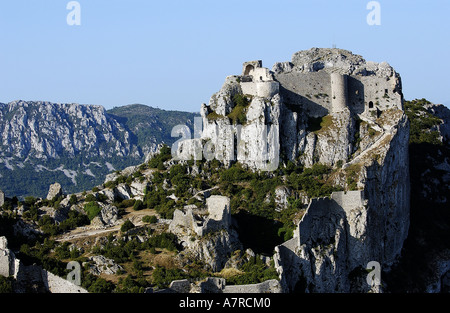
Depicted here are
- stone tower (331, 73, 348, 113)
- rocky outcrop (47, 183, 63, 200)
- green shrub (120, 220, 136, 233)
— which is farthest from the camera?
stone tower (331, 73, 348, 113)

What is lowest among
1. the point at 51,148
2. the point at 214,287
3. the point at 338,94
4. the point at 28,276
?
the point at 214,287

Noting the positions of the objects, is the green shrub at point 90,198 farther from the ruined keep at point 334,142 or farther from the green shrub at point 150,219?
the ruined keep at point 334,142

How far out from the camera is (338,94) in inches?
3637

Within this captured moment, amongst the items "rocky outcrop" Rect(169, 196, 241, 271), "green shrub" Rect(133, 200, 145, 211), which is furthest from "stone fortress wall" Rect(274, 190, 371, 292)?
"green shrub" Rect(133, 200, 145, 211)

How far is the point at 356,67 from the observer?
97312 millimetres

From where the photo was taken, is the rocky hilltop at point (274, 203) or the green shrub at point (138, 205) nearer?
the rocky hilltop at point (274, 203)

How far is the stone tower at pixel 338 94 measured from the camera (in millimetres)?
92250

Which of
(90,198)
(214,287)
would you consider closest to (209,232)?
(214,287)

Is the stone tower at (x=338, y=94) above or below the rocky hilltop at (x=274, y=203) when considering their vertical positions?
above

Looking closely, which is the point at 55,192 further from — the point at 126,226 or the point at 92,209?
the point at 126,226

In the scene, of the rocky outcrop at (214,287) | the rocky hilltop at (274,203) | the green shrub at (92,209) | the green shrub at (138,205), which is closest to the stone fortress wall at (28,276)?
the rocky hilltop at (274,203)

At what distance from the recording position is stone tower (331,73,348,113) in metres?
92.2

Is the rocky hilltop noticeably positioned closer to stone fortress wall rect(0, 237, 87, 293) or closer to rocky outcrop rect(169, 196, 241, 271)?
Result: rocky outcrop rect(169, 196, 241, 271)
